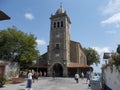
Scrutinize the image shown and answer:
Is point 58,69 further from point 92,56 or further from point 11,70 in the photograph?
point 92,56

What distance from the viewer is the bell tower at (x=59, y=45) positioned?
50469mm

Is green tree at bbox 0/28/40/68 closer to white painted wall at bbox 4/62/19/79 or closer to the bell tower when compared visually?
white painted wall at bbox 4/62/19/79

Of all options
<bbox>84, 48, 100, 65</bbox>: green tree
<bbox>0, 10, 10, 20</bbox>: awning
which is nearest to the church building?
<bbox>84, 48, 100, 65</bbox>: green tree

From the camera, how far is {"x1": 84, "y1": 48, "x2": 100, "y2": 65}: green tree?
263 feet

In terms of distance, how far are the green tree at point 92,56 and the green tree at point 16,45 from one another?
148ft

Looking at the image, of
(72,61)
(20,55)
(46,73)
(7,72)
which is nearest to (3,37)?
(20,55)

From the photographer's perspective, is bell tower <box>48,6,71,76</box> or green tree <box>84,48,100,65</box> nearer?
bell tower <box>48,6,71,76</box>

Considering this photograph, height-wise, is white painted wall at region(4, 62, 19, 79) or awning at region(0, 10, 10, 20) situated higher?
awning at region(0, 10, 10, 20)

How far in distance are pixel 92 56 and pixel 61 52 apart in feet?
111

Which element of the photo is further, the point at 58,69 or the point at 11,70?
the point at 58,69

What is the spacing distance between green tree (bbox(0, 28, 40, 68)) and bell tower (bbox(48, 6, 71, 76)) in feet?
41.3

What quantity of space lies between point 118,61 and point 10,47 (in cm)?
3245

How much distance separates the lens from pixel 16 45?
38812 mm

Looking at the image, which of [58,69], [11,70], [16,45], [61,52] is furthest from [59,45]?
[11,70]
